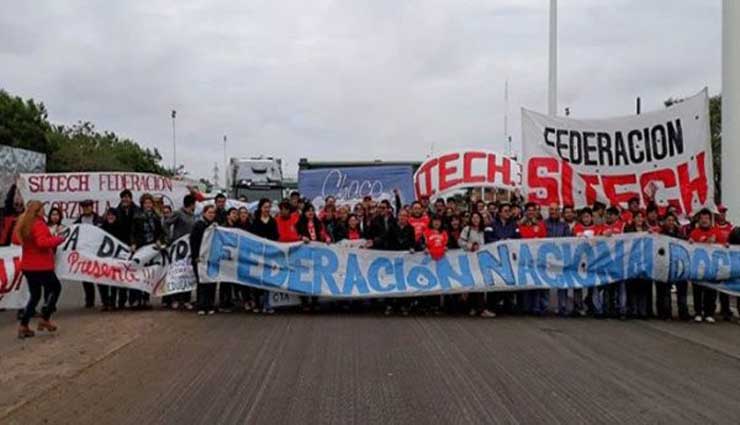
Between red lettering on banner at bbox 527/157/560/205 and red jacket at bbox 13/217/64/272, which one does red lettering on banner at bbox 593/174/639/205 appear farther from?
red jacket at bbox 13/217/64/272

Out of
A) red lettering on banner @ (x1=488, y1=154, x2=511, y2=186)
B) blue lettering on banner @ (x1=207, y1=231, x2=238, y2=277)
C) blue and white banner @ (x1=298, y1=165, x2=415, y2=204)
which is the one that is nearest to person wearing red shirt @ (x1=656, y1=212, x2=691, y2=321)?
red lettering on banner @ (x1=488, y1=154, x2=511, y2=186)

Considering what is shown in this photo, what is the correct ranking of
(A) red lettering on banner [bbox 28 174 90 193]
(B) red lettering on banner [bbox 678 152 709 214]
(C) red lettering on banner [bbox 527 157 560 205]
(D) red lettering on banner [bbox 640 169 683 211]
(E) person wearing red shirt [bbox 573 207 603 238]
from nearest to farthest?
(E) person wearing red shirt [bbox 573 207 603 238]
(B) red lettering on banner [bbox 678 152 709 214]
(D) red lettering on banner [bbox 640 169 683 211]
(C) red lettering on banner [bbox 527 157 560 205]
(A) red lettering on banner [bbox 28 174 90 193]

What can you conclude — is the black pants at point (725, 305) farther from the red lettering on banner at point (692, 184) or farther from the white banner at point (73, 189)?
the white banner at point (73, 189)

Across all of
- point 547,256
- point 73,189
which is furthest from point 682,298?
A: point 73,189

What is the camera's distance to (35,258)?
34.5 ft

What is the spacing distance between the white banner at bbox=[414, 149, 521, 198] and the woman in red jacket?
10.1 m

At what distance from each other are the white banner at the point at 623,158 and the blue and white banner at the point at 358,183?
23.8ft

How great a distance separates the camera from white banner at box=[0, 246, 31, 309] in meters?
12.6

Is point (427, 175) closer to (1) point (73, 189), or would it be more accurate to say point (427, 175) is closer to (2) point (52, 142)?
(1) point (73, 189)

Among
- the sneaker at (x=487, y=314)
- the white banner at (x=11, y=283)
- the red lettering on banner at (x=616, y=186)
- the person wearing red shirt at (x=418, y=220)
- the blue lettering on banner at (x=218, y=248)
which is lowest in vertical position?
the sneaker at (x=487, y=314)

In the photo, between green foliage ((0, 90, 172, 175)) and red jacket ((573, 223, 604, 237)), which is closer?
red jacket ((573, 223, 604, 237))

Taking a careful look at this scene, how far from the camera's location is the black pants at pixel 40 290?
10.4 metres

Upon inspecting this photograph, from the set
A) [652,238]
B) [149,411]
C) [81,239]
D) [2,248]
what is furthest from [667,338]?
[2,248]

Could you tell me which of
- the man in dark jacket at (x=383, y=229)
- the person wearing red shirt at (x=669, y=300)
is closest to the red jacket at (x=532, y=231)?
the person wearing red shirt at (x=669, y=300)
